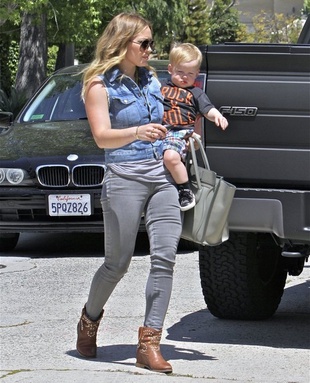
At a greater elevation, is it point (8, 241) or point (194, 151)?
point (194, 151)

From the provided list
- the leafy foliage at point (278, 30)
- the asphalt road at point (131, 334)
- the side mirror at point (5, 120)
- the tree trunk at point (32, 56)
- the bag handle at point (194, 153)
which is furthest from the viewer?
the leafy foliage at point (278, 30)

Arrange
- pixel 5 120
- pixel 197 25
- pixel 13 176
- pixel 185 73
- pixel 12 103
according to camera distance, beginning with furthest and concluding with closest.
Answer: pixel 197 25 → pixel 12 103 → pixel 5 120 → pixel 13 176 → pixel 185 73

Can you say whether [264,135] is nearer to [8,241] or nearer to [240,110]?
[240,110]

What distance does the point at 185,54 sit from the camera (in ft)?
18.9

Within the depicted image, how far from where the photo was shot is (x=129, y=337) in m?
6.55

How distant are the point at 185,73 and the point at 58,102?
5.72 meters

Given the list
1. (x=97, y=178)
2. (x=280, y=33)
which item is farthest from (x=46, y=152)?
(x=280, y=33)

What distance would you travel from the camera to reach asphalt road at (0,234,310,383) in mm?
5605

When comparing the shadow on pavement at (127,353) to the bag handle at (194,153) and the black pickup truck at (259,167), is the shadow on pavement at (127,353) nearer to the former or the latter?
the black pickup truck at (259,167)

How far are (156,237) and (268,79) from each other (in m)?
1.04

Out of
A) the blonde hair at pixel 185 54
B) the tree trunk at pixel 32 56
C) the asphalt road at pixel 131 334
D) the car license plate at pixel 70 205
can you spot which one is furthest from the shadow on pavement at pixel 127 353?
the tree trunk at pixel 32 56

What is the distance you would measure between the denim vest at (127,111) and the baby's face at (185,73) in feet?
1.03

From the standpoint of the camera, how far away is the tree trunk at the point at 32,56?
2738 centimetres

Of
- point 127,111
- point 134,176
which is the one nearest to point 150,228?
point 134,176
